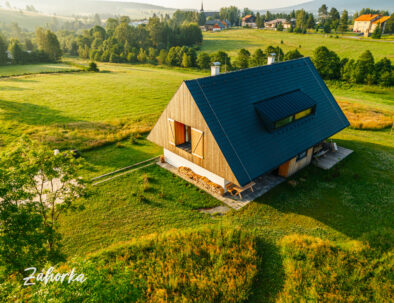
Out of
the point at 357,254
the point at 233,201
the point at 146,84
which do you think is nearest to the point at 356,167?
the point at 357,254

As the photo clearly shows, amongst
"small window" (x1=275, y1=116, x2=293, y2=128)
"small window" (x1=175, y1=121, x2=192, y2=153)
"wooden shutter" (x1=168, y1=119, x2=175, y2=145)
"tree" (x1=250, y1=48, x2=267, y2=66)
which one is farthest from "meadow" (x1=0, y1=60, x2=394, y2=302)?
"tree" (x1=250, y1=48, x2=267, y2=66)

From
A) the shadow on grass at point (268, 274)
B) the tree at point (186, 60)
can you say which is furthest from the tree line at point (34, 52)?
the shadow on grass at point (268, 274)

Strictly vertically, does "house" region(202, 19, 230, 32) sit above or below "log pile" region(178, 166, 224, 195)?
above

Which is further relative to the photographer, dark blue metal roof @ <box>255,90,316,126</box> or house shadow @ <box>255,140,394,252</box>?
dark blue metal roof @ <box>255,90,316,126</box>

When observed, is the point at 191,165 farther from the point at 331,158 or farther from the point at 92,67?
the point at 92,67

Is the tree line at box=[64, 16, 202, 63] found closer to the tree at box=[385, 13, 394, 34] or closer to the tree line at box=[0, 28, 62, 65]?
the tree line at box=[0, 28, 62, 65]

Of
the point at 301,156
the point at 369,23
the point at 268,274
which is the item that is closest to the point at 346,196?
the point at 301,156
